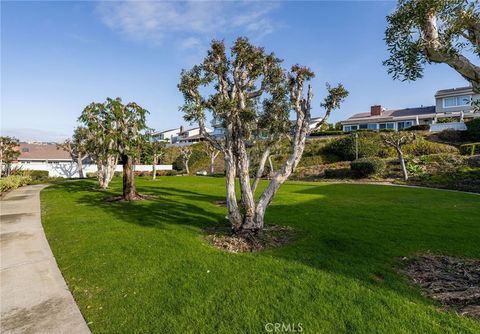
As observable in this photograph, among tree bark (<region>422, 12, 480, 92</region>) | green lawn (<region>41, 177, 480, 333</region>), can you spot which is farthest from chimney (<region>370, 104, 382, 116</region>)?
tree bark (<region>422, 12, 480, 92</region>)

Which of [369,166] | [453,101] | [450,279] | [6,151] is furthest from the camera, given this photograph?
[453,101]

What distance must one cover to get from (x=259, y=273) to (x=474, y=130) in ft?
131

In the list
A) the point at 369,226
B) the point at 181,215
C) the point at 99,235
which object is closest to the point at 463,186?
the point at 369,226

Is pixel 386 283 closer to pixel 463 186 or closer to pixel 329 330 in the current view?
pixel 329 330

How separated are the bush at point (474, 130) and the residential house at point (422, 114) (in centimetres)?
492

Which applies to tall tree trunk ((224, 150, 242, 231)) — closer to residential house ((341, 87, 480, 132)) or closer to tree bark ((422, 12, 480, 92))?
tree bark ((422, 12, 480, 92))

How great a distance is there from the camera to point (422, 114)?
51.3m

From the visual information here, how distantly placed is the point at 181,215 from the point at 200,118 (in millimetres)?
5127

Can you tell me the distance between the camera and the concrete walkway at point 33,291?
14.6 ft

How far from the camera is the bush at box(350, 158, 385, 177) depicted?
27812mm

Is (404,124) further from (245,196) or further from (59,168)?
(59,168)

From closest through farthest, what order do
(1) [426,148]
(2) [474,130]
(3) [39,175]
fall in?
1. (1) [426,148]
2. (2) [474,130]
3. (3) [39,175]

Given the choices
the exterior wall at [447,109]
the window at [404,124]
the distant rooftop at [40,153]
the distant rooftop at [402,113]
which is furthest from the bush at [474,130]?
the distant rooftop at [40,153]

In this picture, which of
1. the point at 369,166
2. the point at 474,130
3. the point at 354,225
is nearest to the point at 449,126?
the point at 474,130
